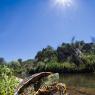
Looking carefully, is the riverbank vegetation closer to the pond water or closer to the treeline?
the treeline

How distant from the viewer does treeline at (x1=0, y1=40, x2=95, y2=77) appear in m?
77.7

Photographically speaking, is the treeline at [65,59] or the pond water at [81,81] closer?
the pond water at [81,81]

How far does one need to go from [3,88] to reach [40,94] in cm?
146

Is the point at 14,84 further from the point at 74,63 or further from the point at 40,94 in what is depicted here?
the point at 74,63

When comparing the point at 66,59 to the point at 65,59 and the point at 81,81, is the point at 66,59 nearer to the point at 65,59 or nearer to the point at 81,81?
→ the point at 65,59

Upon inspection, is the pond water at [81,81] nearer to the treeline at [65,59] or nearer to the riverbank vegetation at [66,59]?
the riverbank vegetation at [66,59]

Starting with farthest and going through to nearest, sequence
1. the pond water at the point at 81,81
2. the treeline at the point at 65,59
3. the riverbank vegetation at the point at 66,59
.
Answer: the treeline at the point at 65,59, the riverbank vegetation at the point at 66,59, the pond water at the point at 81,81

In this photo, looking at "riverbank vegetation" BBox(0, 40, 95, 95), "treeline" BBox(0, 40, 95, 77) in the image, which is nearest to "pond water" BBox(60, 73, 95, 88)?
"riverbank vegetation" BBox(0, 40, 95, 95)

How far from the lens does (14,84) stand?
35.7 feet

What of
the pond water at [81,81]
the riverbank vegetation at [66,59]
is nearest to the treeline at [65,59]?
the riverbank vegetation at [66,59]

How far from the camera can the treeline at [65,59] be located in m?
77.7

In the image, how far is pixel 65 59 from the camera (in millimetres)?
96562

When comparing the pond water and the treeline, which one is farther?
the treeline

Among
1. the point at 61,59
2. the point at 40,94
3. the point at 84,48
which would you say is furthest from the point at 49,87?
the point at 84,48
